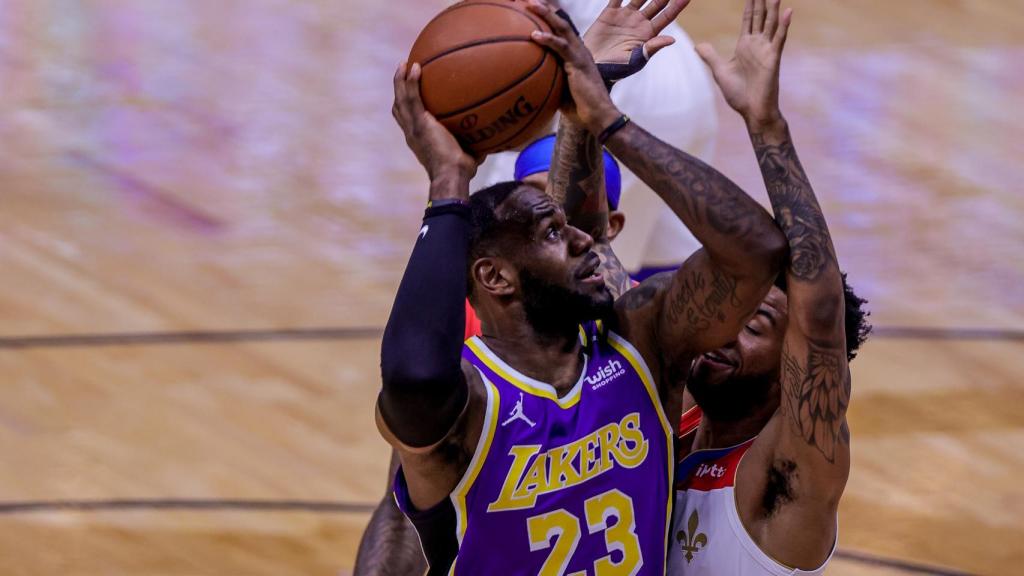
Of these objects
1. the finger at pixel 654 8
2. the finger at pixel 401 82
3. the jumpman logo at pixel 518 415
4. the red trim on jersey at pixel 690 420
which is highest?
the finger at pixel 654 8

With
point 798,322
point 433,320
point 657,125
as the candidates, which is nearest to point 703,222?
point 798,322

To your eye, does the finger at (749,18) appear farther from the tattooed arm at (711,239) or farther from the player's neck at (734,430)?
the player's neck at (734,430)

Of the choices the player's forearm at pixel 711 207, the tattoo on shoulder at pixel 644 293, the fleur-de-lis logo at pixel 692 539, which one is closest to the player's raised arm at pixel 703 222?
the player's forearm at pixel 711 207

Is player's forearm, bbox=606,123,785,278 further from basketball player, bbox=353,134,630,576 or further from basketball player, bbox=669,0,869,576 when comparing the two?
basketball player, bbox=353,134,630,576

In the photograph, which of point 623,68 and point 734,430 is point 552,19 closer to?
point 623,68

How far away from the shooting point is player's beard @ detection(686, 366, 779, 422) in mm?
3590

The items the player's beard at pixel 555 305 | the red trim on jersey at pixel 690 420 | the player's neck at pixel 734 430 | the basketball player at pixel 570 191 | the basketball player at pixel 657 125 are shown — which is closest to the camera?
the player's beard at pixel 555 305

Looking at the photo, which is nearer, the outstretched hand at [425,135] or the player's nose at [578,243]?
the outstretched hand at [425,135]

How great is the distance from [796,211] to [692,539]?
850mm

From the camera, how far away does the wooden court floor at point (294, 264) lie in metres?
6.02

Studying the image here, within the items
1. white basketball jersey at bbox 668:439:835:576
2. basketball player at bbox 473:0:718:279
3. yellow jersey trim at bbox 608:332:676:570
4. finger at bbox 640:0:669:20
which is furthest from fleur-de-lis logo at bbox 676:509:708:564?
basketball player at bbox 473:0:718:279

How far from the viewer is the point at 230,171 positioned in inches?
349

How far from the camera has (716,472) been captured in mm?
3533

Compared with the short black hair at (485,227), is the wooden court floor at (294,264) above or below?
above
